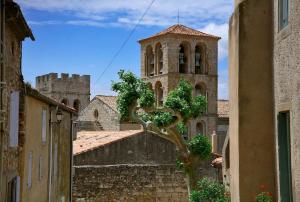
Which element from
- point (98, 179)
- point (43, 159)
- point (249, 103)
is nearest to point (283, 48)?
point (249, 103)

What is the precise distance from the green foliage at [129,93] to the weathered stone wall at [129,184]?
5.41 metres

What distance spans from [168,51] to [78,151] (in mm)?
22411

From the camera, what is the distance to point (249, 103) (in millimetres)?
9836

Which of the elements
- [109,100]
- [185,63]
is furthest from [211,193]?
[109,100]

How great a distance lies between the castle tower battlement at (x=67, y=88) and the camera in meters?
61.9

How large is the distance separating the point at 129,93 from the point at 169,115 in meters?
1.99

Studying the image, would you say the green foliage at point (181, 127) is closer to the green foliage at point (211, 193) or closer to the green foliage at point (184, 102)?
the green foliage at point (184, 102)

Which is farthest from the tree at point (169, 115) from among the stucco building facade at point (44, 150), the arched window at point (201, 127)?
the arched window at point (201, 127)

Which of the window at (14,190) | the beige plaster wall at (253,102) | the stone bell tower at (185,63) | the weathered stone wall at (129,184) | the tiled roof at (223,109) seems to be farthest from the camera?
the tiled roof at (223,109)

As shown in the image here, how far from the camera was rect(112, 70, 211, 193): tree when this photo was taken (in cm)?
2267

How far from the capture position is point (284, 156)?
A: 9141mm

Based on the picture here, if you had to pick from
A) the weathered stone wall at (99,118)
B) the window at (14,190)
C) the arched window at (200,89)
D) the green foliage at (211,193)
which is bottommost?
the green foliage at (211,193)

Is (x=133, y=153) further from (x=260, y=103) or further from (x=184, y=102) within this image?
(x=260, y=103)

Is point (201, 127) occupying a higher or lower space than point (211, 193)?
higher
